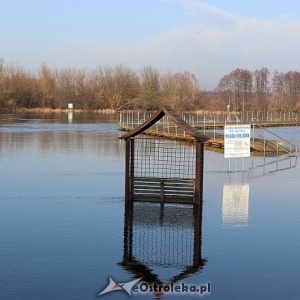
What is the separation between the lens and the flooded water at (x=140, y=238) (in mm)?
10500

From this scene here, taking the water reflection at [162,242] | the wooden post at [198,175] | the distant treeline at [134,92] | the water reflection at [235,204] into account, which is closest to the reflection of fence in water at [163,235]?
the water reflection at [162,242]

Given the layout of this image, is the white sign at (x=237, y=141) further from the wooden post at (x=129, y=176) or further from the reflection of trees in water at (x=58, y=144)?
the reflection of trees in water at (x=58, y=144)

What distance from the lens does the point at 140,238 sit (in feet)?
45.8

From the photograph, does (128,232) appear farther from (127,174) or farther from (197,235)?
(127,174)

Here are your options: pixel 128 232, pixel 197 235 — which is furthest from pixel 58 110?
pixel 197 235

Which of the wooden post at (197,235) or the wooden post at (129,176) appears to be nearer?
the wooden post at (197,235)

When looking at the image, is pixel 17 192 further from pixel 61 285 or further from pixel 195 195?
pixel 61 285

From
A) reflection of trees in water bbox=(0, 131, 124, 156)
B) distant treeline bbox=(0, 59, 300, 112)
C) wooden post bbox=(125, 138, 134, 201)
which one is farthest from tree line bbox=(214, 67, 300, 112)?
wooden post bbox=(125, 138, 134, 201)

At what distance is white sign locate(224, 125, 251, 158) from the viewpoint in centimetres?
2594

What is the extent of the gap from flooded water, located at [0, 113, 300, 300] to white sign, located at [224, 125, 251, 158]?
72.2 inches

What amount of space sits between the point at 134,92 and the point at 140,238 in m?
104

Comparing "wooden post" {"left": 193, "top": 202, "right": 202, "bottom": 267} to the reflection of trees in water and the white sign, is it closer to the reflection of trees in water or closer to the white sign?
the white sign

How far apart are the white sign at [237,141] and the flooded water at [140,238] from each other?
183 cm

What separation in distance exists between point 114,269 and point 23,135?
37.9m
